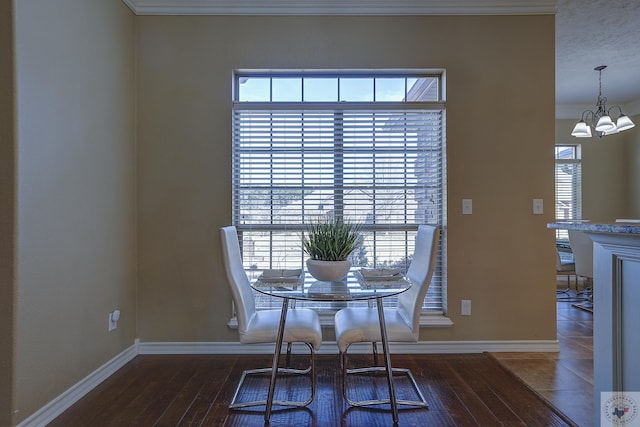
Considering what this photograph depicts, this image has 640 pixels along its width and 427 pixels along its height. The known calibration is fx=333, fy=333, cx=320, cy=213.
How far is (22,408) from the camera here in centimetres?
166

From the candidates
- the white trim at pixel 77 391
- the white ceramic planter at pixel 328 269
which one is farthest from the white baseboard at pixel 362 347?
the white ceramic planter at pixel 328 269

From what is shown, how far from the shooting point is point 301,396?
204 centimetres

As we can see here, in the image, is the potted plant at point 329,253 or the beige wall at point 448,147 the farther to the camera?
the beige wall at point 448,147

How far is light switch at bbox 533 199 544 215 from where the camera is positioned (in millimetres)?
2662

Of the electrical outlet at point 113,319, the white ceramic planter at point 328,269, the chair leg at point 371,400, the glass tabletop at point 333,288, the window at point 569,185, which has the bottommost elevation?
the chair leg at point 371,400

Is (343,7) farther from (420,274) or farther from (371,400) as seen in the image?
(371,400)

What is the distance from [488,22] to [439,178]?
1.30 meters

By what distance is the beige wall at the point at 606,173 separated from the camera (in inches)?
196

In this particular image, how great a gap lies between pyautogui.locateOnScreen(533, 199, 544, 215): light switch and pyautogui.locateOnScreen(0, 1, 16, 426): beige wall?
3379 millimetres

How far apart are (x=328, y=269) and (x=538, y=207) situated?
6.22ft

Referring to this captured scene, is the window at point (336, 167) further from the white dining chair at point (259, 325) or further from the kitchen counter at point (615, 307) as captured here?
the kitchen counter at point (615, 307)

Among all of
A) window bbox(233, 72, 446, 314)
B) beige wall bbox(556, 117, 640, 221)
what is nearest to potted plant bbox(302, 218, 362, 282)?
window bbox(233, 72, 446, 314)

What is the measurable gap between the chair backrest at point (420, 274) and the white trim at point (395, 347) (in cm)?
71

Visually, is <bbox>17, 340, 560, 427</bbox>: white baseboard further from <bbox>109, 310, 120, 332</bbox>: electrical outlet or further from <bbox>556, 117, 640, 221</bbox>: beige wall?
<bbox>556, 117, 640, 221</bbox>: beige wall
